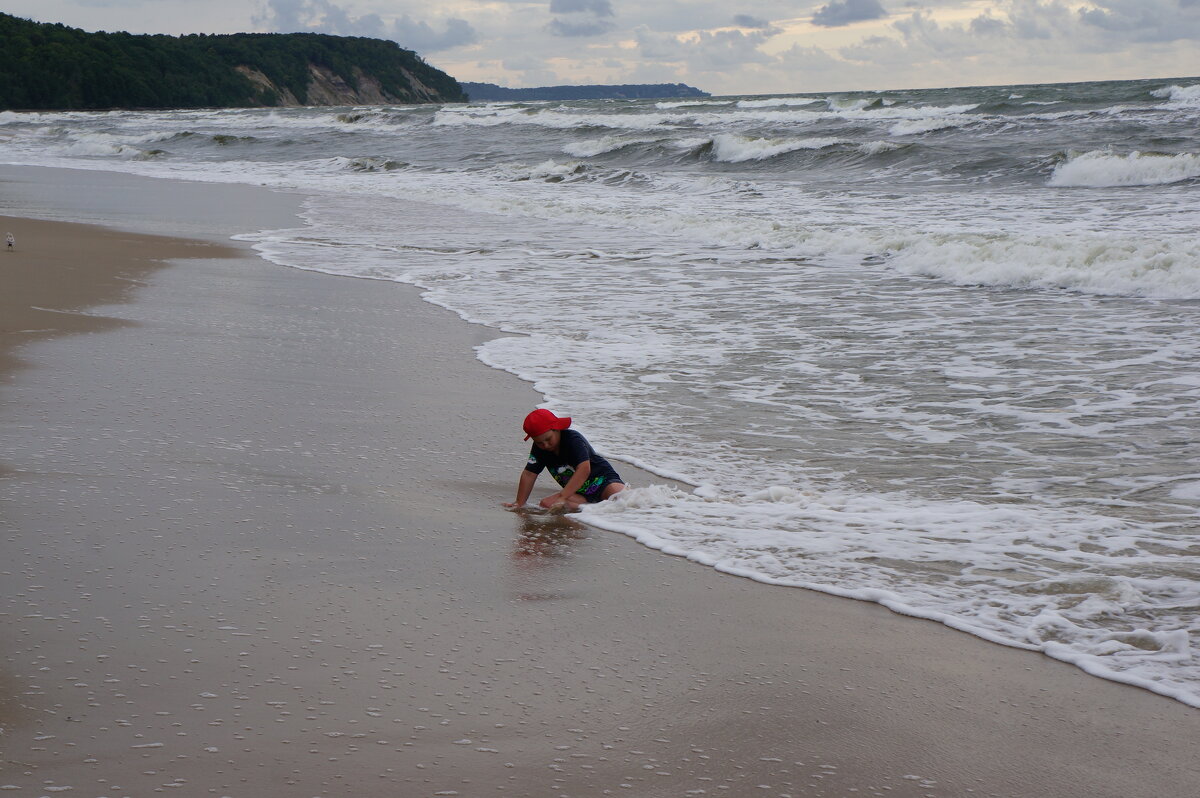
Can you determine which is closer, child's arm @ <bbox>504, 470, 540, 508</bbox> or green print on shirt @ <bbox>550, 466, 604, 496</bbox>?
child's arm @ <bbox>504, 470, 540, 508</bbox>

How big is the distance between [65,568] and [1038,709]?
3.05m

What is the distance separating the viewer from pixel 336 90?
450ft

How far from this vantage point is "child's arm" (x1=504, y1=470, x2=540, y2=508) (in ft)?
16.0

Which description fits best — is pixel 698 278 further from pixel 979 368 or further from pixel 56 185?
pixel 56 185

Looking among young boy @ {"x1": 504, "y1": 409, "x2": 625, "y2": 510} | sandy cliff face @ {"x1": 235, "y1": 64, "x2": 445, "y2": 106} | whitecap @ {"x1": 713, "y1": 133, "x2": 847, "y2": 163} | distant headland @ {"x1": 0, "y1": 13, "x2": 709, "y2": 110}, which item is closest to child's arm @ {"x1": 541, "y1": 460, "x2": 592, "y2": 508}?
young boy @ {"x1": 504, "y1": 409, "x2": 625, "y2": 510}

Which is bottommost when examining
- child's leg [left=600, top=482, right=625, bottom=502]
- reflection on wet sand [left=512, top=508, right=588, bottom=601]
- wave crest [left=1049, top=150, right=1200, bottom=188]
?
reflection on wet sand [left=512, top=508, right=588, bottom=601]

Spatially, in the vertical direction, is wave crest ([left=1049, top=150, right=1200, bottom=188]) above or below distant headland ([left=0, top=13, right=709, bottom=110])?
below

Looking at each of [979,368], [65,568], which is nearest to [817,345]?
[979,368]

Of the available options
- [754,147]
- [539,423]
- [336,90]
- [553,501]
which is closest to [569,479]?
[553,501]

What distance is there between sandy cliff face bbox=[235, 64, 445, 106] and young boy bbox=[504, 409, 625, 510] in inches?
4981

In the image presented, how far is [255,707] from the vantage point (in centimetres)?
287

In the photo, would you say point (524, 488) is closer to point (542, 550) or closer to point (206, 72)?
point (542, 550)

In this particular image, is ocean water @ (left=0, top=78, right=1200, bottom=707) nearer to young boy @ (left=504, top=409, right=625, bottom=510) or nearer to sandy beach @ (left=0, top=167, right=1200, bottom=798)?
young boy @ (left=504, top=409, right=625, bottom=510)

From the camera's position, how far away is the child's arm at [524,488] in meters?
4.87
